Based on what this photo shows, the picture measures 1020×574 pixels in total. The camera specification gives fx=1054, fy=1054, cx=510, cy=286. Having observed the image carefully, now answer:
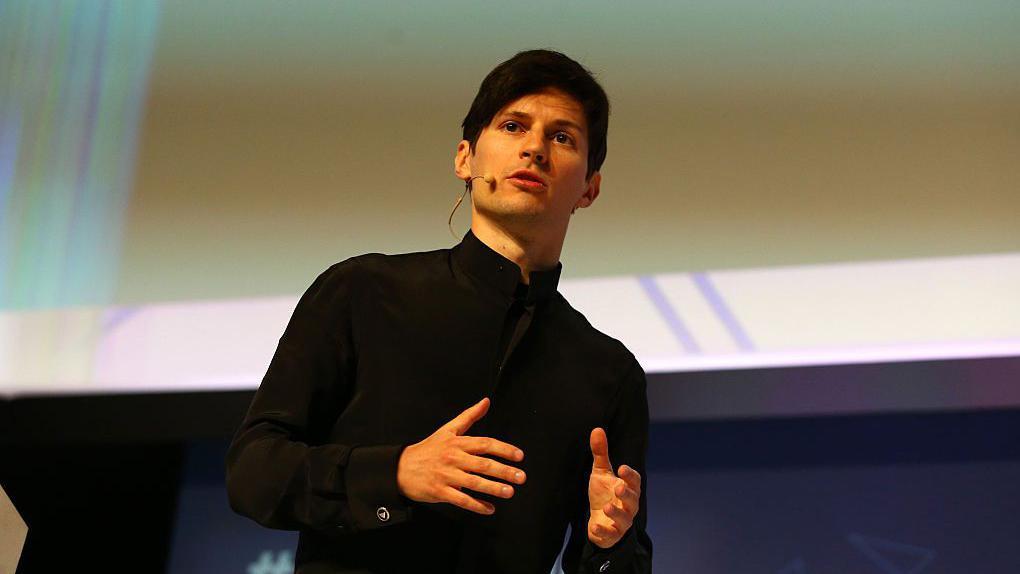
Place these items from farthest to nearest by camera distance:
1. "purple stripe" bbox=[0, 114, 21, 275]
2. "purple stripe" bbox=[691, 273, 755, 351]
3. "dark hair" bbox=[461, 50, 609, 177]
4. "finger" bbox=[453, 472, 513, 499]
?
"purple stripe" bbox=[0, 114, 21, 275] < "purple stripe" bbox=[691, 273, 755, 351] < "dark hair" bbox=[461, 50, 609, 177] < "finger" bbox=[453, 472, 513, 499]

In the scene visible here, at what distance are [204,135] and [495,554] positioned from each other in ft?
6.15

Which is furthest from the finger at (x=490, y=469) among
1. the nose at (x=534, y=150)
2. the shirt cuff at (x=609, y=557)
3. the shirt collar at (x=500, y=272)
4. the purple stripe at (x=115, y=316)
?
the purple stripe at (x=115, y=316)

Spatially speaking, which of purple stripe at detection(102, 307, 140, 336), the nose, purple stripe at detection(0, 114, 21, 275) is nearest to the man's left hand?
the nose

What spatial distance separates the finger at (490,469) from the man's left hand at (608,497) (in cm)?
15

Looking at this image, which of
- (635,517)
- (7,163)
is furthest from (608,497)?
(7,163)

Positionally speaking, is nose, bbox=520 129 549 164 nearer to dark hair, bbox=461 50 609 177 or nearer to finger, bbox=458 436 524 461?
dark hair, bbox=461 50 609 177

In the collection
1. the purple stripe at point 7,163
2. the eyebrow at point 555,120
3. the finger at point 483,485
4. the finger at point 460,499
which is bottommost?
the finger at point 460,499

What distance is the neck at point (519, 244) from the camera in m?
1.27

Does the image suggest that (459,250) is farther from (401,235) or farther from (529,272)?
(401,235)

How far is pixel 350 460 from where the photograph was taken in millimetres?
1000

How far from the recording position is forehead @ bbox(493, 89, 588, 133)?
4.35 ft

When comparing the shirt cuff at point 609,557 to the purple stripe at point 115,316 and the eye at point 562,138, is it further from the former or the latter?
the purple stripe at point 115,316

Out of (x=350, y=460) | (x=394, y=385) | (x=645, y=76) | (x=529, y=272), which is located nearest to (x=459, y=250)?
(x=529, y=272)

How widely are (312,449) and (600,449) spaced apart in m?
0.29
